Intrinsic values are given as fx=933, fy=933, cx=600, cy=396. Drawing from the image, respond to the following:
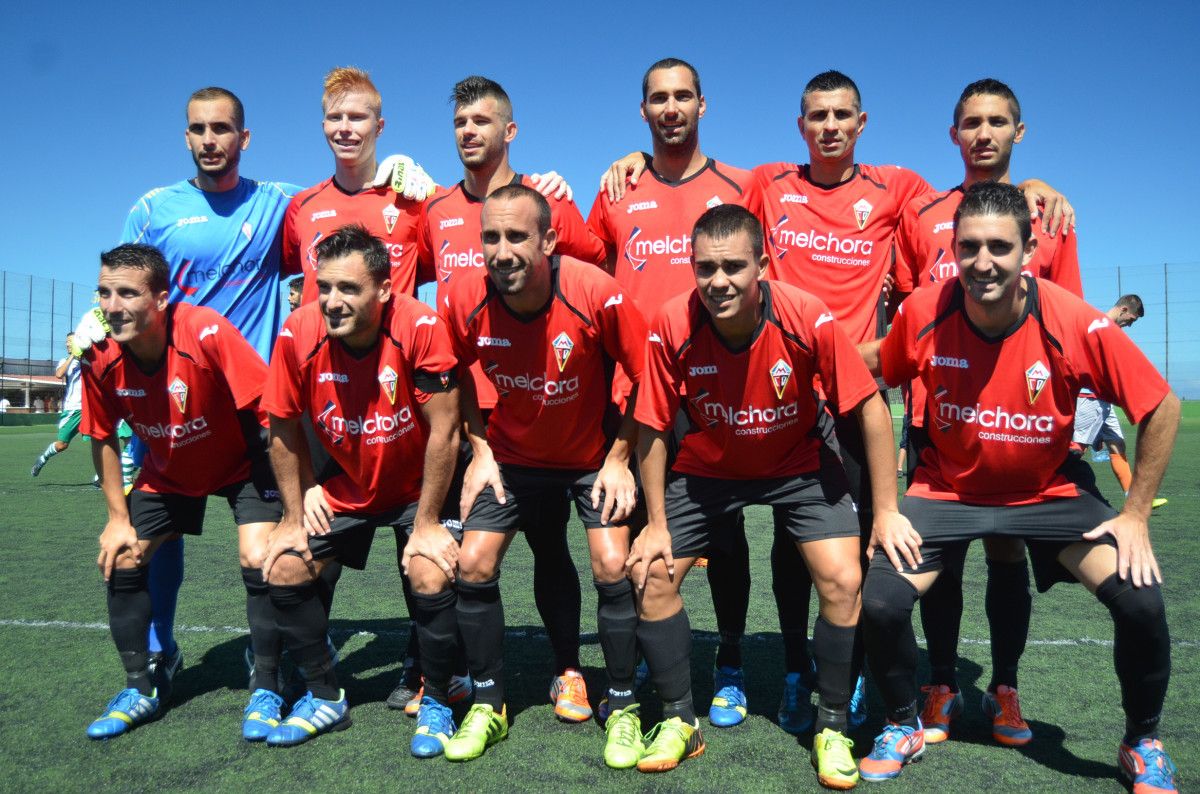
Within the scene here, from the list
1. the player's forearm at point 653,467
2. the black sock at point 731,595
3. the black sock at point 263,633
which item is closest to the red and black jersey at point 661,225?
the player's forearm at point 653,467

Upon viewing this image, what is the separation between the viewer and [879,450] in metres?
3.46

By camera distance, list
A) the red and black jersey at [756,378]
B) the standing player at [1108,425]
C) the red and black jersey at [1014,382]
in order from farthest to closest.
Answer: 1. the standing player at [1108,425]
2. the red and black jersey at [756,378]
3. the red and black jersey at [1014,382]

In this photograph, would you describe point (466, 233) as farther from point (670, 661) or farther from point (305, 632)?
point (670, 661)

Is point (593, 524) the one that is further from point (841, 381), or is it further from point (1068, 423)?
point (1068, 423)

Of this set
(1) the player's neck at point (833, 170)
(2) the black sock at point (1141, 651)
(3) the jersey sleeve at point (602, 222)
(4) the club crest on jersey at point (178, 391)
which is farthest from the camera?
(3) the jersey sleeve at point (602, 222)

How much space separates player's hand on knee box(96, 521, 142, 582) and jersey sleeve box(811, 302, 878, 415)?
2.96m

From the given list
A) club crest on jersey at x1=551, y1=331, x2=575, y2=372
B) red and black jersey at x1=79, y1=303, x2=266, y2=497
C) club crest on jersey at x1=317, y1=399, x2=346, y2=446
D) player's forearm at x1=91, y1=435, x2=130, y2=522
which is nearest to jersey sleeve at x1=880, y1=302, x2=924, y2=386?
club crest on jersey at x1=551, y1=331, x2=575, y2=372

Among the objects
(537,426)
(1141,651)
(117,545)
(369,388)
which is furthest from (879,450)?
(117,545)

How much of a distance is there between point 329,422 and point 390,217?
118 centimetres

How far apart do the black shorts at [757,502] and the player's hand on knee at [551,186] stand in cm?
148

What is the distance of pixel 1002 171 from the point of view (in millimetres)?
4148

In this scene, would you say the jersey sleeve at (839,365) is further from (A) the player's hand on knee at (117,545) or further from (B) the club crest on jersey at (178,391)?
(A) the player's hand on knee at (117,545)

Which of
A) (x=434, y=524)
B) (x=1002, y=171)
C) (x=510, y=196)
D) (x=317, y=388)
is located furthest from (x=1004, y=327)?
(x=317, y=388)

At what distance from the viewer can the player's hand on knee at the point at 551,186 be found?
4.28 metres
